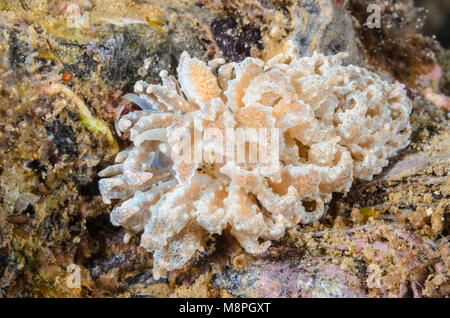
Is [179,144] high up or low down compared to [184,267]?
up

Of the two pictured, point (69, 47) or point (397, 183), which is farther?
point (397, 183)

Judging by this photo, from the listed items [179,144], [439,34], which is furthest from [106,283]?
[439,34]

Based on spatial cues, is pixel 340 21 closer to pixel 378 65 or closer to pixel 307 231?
pixel 378 65

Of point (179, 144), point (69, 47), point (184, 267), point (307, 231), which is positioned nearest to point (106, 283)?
point (184, 267)

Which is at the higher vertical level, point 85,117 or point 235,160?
point 85,117

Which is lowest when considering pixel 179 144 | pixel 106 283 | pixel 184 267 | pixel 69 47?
pixel 106 283
